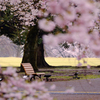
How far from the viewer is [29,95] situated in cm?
506

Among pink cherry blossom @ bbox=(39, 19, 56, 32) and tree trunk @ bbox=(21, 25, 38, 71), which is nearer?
pink cherry blossom @ bbox=(39, 19, 56, 32)

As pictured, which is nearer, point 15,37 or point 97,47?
point 97,47

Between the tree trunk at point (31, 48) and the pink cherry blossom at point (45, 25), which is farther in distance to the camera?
the tree trunk at point (31, 48)

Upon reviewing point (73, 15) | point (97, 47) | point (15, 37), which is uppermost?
point (73, 15)

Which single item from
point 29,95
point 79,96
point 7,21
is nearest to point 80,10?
point 29,95

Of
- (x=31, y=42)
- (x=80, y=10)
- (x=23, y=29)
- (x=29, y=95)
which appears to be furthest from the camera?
(x=23, y=29)

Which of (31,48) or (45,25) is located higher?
(45,25)

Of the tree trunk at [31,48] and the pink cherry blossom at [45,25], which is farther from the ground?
the pink cherry blossom at [45,25]

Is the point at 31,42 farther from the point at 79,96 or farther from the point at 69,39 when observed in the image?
the point at 69,39

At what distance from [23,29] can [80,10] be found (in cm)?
3504

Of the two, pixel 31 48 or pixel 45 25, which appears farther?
pixel 31 48

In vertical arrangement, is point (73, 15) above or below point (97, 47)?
above

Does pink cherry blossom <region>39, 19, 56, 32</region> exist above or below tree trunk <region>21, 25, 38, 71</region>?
above

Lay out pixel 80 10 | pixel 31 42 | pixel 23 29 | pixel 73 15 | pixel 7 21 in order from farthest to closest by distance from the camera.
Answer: pixel 23 29 → pixel 7 21 → pixel 31 42 → pixel 80 10 → pixel 73 15
